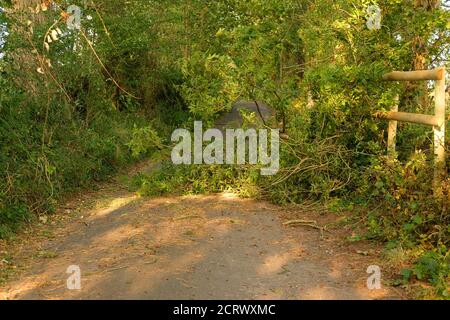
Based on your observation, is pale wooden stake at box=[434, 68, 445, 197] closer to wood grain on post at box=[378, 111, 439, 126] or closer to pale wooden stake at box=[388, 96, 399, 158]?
wood grain on post at box=[378, 111, 439, 126]

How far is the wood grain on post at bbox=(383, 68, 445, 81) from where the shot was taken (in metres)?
6.26

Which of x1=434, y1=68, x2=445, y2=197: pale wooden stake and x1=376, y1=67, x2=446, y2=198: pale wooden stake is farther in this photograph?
x1=434, y1=68, x2=445, y2=197: pale wooden stake

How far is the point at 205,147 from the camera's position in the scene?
9977 millimetres

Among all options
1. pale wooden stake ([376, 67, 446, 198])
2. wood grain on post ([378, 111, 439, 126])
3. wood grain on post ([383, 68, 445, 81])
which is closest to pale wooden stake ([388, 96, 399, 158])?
wood grain on post ([378, 111, 439, 126])

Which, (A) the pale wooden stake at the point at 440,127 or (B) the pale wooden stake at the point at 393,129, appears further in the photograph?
(B) the pale wooden stake at the point at 393,129

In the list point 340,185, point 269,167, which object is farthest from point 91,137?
point 340,185

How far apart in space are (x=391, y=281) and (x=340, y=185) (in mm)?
3204

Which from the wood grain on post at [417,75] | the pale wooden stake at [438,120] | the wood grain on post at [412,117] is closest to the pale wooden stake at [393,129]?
the wood grain on post at [412,117]

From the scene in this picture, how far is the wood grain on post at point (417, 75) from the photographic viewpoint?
6257 millimetres

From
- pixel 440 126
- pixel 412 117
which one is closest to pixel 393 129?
pixel 412 117

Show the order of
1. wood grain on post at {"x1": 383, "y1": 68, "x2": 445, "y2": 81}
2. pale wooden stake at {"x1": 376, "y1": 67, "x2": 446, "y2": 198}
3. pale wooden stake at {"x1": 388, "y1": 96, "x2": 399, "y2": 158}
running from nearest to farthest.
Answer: pale wooden stake at {"x1": 376, "y1": 67, "x2": 446, "y2": 198}, wood grain on post at {"x1": 383, "y1": 68, "x2": 445, "y2": 81}, pale wooden stake at {"x1": 388, "y1": 96, "x2": 399, "y2": 158}

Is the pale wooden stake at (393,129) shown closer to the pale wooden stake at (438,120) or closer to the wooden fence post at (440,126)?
the pale wooden stake at (438,120)

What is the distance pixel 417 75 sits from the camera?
678 cm

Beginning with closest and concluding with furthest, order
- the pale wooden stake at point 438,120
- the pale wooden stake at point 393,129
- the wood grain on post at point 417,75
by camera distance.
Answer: the pale wooden stake at point 438,120 < the wood grain on post at point 417,75 < the pale wooden stake at point 393,129
